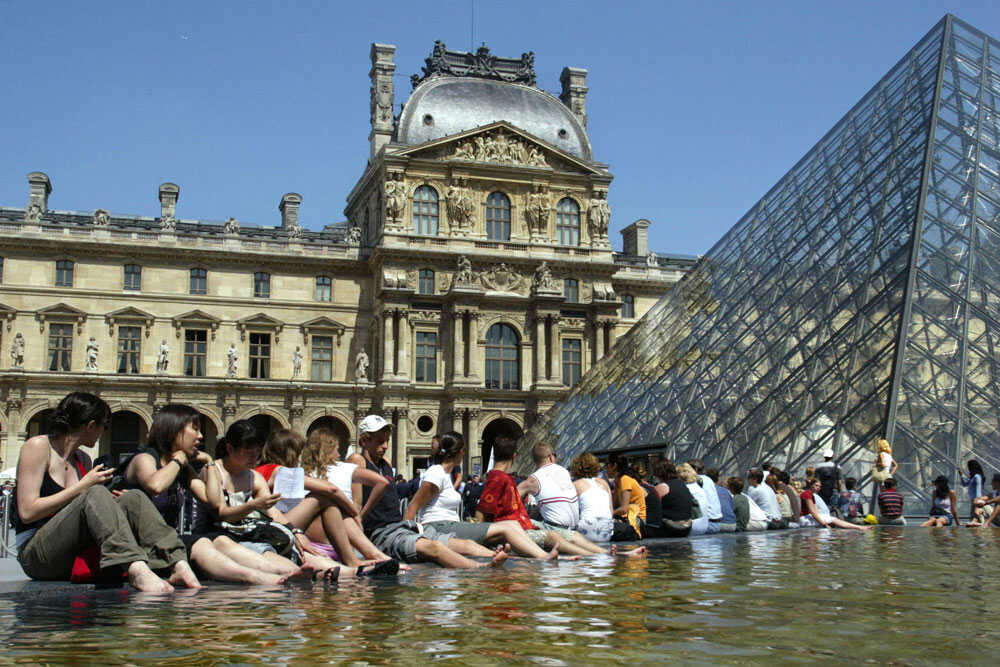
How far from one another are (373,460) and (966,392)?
933 cm

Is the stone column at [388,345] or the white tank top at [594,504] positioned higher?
the stone column at [388,345]

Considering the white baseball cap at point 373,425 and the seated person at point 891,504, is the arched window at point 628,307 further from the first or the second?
the white baseball cap at point 373,425

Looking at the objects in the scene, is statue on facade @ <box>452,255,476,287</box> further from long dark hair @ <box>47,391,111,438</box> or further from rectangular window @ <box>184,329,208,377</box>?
long dark hair @ <box>47,391,111,438</box>

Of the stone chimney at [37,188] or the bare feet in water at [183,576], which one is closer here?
the bare feet in water at [183,576]

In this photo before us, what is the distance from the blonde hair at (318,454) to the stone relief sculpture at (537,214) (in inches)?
1363

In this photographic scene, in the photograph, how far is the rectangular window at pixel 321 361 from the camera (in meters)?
41.1

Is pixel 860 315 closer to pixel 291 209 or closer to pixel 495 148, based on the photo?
pixel 495 148

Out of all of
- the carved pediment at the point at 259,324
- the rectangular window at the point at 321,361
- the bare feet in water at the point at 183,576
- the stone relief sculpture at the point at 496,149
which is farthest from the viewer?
the stone relief sculpture at the point at 496,149

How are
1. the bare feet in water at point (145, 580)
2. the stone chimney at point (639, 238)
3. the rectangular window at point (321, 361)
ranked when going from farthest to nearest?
the stone chimney at point (639, 238), the rectangular window at point (321, 361), the bare feet in water at point (145, 580)

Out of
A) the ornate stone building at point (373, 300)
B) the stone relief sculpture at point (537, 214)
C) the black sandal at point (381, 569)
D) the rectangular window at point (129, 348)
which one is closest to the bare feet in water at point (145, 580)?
the black sandal at point (381, 569)

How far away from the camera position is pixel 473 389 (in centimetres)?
3978

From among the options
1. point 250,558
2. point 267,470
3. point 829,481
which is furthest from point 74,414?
point 829,481

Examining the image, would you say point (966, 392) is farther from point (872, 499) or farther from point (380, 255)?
point (380, 255)

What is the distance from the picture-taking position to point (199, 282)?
4050cm
